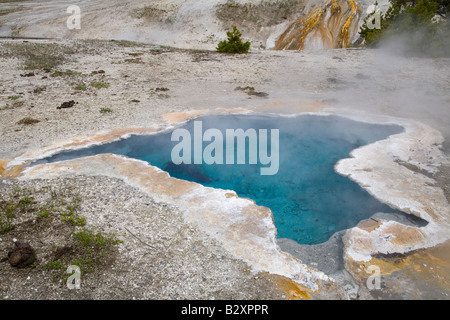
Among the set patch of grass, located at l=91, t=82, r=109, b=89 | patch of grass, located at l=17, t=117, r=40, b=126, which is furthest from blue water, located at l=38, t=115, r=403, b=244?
patch of grass, located at l=91, t=82, r=109, b=89

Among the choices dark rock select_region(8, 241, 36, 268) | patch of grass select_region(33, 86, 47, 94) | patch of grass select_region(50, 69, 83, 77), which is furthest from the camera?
patch of grass select_region(50, 69, 83, 77)

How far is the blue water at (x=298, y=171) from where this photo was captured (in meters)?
6.62

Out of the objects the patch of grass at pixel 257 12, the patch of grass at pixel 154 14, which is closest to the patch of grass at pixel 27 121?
the patch of grass at pixel 154 14

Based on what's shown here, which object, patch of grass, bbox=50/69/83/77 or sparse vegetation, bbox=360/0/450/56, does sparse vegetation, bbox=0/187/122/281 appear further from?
sparse vegetation, bbox=360/0/450/56

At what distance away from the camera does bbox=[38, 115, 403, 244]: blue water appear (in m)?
6.62

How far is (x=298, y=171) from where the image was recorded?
328 inches

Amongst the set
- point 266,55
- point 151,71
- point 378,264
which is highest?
point 266,55

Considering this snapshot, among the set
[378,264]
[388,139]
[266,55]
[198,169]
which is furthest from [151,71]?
[378,264]

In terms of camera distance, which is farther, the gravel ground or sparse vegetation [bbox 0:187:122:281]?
sparse vegetation [bbox 0:187:122:281]

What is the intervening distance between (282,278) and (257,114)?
7.46 metres

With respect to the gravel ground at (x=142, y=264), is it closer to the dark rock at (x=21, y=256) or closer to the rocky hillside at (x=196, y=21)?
the dark rock at (x=21, y=256)

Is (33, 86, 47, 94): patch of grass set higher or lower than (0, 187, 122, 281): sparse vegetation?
higher
